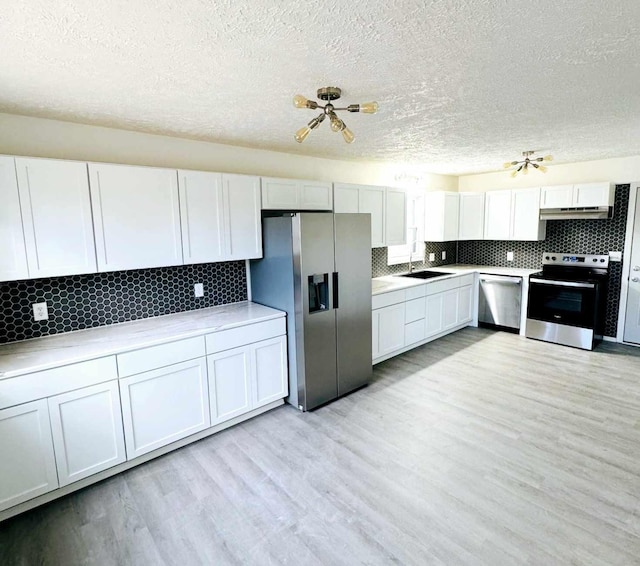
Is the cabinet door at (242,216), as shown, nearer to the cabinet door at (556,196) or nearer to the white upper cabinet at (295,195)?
the white upper cabinet at (295,195)

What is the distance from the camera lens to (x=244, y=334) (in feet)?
9.86

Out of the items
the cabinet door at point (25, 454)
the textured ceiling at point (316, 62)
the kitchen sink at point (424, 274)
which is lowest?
the cabinet door at point (25, 454)

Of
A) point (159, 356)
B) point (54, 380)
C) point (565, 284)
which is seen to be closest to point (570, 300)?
point (565, 284)

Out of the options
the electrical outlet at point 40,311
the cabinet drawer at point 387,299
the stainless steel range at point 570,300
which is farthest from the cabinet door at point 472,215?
the electrical outlet at point 40,311

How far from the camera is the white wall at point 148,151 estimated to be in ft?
8.21

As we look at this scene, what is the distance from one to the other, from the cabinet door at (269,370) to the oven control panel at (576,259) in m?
4.14

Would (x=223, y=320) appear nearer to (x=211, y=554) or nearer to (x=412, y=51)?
(x=211, y=554)

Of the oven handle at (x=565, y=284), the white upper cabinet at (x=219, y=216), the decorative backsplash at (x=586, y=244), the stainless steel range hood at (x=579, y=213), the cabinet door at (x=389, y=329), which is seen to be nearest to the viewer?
the white upper cabinet at (x=219, y=216)

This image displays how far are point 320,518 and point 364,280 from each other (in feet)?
6.86

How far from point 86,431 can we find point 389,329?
3.08 meters

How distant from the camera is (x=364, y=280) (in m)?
3.63

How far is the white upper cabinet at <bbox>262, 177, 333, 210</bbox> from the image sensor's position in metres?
3.45

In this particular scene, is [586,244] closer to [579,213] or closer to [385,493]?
[579,213]

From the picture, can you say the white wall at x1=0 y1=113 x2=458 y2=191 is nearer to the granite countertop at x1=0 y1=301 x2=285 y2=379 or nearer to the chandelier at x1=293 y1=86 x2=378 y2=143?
the granite countertop at x1=0 y1=301 x2=285 y2=379
